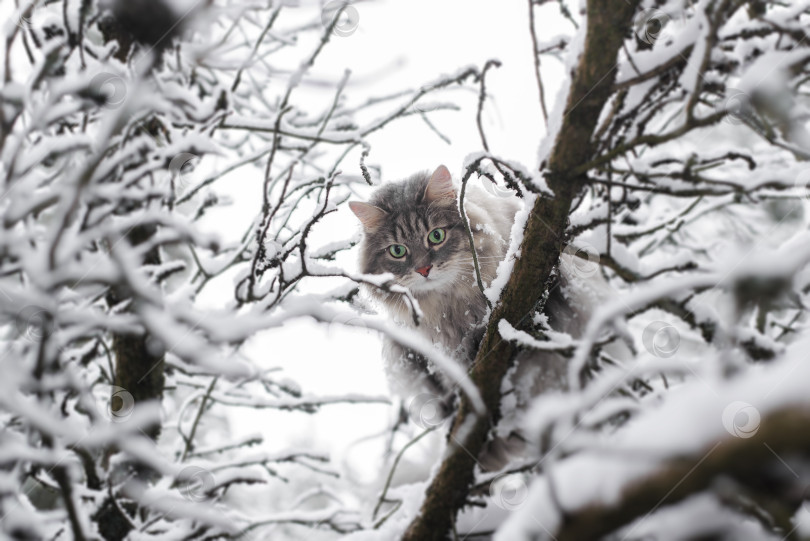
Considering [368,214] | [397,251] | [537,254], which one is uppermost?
[368,214]

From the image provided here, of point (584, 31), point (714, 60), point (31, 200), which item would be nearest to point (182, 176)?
point (31, 200)

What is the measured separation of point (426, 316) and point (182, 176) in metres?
1.24

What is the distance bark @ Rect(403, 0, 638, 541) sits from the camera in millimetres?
990

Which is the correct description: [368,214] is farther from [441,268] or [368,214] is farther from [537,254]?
[537,254]

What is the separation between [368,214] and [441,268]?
0.56m

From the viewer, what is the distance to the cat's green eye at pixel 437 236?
2.51m

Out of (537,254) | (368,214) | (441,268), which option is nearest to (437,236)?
(441,268)

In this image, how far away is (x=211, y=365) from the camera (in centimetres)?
78

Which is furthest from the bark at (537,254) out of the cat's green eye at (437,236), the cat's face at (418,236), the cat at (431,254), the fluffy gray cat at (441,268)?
the cat's green eye at (437,236)

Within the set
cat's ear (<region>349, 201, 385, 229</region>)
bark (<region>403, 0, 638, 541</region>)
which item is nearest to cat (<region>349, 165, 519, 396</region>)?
cat's ear (<region>349, 201, 385, 229</region>)

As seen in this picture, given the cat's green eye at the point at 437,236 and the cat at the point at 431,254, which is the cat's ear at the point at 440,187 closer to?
the cat at the point at 431,254

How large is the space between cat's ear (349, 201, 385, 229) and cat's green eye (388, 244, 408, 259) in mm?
190

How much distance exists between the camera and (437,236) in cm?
251

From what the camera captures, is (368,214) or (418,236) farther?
(368,214)
